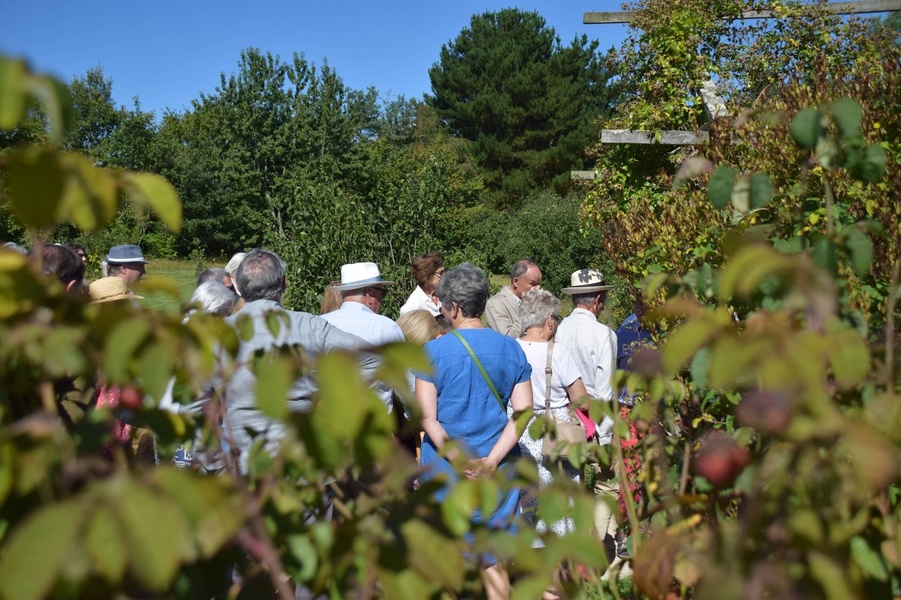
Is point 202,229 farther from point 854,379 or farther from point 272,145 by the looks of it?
point 854,379

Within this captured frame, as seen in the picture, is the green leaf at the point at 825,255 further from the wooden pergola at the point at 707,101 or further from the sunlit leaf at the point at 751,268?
the wooden pergola at the point at 707,101

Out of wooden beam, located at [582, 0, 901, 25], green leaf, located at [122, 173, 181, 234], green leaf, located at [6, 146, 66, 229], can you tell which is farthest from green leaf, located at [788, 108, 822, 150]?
wooden beam, located at [582, 0, 901, 25]

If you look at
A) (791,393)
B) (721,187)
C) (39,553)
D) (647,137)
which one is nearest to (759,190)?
(721,187)

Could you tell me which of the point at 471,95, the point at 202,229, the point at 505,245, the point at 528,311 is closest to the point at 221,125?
the point at 202,229

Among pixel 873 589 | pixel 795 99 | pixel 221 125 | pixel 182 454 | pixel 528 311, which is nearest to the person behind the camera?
pixel 873 589

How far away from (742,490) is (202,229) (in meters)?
43.3

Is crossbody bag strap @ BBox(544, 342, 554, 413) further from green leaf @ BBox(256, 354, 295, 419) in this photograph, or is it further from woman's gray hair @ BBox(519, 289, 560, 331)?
green leaf @ BBox(256, 354, 295, 419)

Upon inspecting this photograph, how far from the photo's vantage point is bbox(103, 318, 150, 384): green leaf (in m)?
0.85

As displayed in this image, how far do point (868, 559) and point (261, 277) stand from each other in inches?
121

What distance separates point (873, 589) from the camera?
44.7 inches

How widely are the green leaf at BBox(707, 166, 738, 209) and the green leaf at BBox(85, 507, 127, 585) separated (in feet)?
3.90

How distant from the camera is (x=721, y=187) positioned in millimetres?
1505

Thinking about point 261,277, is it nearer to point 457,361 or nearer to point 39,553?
point 457,361

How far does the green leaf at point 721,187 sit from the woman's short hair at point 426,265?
4.78 metres
